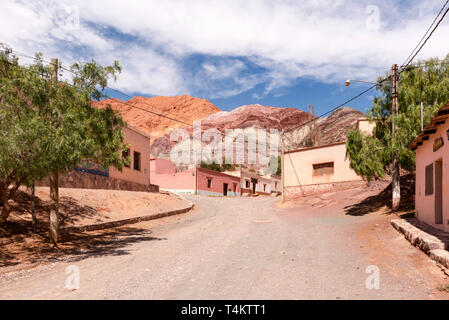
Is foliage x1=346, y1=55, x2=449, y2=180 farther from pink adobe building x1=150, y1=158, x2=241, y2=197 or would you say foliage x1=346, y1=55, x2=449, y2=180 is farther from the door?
pink adobe building x1=150, y1=158, x2=241, y2=197

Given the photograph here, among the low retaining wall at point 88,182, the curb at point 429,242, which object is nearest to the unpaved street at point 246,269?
the curb at point 429,242

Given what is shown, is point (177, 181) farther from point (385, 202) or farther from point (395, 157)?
point (395, 157)

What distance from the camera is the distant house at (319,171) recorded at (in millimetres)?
26531

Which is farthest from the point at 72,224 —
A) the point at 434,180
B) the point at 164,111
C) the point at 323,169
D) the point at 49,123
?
the point at 164,111

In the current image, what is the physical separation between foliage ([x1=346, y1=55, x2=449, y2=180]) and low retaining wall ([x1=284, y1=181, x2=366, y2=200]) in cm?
812

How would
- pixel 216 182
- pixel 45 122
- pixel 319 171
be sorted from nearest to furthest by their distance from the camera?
1. pixel 45 122
2. pixel 319 171
3. pixel 216 182

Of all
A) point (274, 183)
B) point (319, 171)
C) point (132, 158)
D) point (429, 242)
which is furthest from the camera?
point (274, 183)

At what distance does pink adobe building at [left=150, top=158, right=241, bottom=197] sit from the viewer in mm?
40656

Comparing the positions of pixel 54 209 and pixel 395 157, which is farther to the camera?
pixel 395 157

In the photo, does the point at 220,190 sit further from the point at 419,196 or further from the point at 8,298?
the point at 8,298

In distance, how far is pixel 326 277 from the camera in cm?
670

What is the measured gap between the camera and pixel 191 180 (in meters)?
40.6

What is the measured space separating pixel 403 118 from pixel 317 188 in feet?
39.5

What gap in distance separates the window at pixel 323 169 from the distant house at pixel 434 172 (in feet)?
43.7
